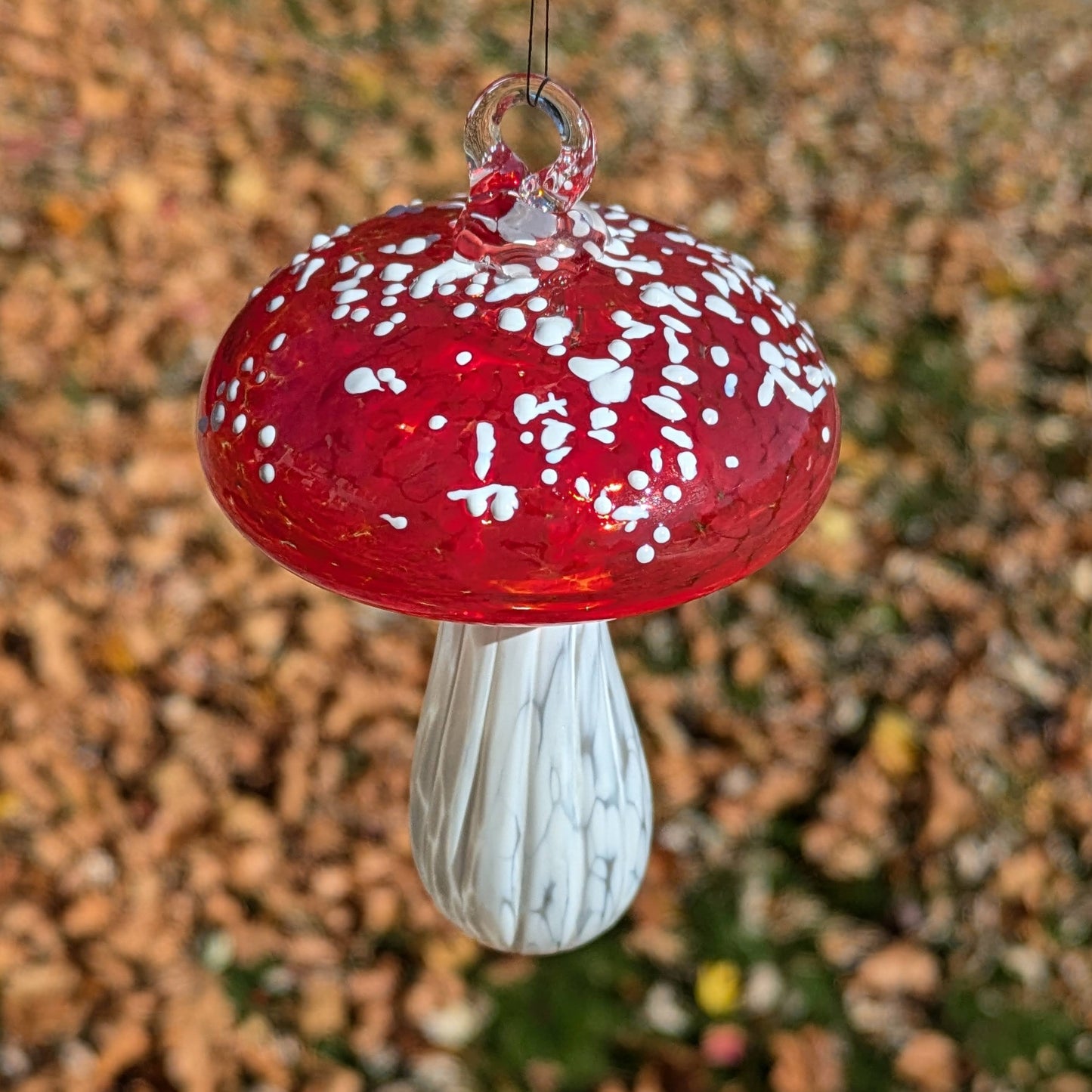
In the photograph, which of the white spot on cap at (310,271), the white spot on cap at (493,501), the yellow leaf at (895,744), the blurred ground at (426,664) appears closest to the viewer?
the white spot on cap at (493,501)

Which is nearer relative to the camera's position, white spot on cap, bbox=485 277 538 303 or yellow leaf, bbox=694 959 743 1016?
white spot on cap, bbox=485 277 538 303

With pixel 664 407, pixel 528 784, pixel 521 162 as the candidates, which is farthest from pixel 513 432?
pixel 528 784

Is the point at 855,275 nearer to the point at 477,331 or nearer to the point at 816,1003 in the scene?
the point at 816,1003

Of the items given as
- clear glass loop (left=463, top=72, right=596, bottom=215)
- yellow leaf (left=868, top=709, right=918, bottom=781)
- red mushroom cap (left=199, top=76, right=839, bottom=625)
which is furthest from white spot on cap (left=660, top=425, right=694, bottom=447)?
yellow leaf (left=868, top=709, right=918, bottom=781)

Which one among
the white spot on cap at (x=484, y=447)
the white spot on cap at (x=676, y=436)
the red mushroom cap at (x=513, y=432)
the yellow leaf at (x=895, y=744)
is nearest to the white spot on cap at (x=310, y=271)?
the red mushroom cap at (x=513, y=432)

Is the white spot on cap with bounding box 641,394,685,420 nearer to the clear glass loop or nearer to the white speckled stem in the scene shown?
the clear glass loop

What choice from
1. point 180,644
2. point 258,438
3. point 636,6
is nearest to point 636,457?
point 258,438

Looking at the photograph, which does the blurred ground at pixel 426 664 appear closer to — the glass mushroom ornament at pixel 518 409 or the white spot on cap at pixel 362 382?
the glass mushroom ornament at pixel 518 409
